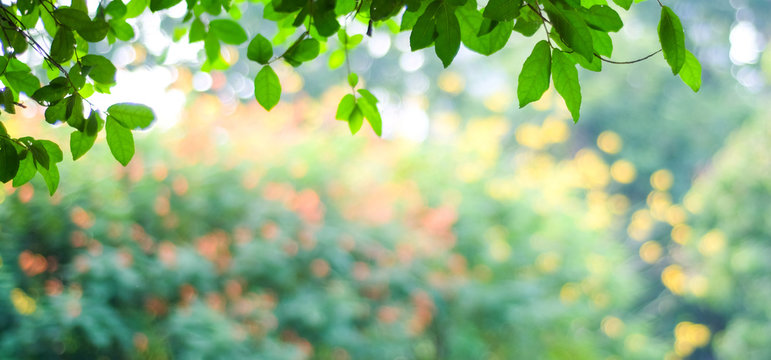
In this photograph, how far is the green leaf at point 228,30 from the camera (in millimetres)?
1146

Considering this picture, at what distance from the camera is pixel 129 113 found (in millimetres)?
942

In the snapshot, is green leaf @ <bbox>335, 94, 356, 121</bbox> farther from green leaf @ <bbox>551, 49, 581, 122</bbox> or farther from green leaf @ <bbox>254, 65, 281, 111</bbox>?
green leaf @ <bbox>551, 49, 581, 122</bbox>

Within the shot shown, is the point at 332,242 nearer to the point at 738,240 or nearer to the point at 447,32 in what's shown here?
the point at 447,32

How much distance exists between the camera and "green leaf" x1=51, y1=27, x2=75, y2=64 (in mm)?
904

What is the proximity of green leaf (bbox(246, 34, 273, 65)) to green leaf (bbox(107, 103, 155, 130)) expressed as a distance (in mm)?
168

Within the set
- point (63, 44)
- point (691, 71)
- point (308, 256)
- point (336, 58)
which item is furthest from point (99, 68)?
point (308, 256)

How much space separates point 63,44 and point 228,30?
306 mm

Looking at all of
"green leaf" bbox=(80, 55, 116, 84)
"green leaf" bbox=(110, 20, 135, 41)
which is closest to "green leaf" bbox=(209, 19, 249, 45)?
"green leaf" bbox=(110, 20, 135, 41)

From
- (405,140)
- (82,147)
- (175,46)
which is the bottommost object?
(82,147)

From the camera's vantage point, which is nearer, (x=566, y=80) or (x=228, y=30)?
(x=566, y=80)

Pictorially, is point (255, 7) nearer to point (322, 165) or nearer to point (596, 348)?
point (322, 165)

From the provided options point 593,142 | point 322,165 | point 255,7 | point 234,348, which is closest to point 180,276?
point 234,348

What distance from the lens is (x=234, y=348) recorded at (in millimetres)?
3279

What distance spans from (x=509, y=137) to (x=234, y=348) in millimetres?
9101
